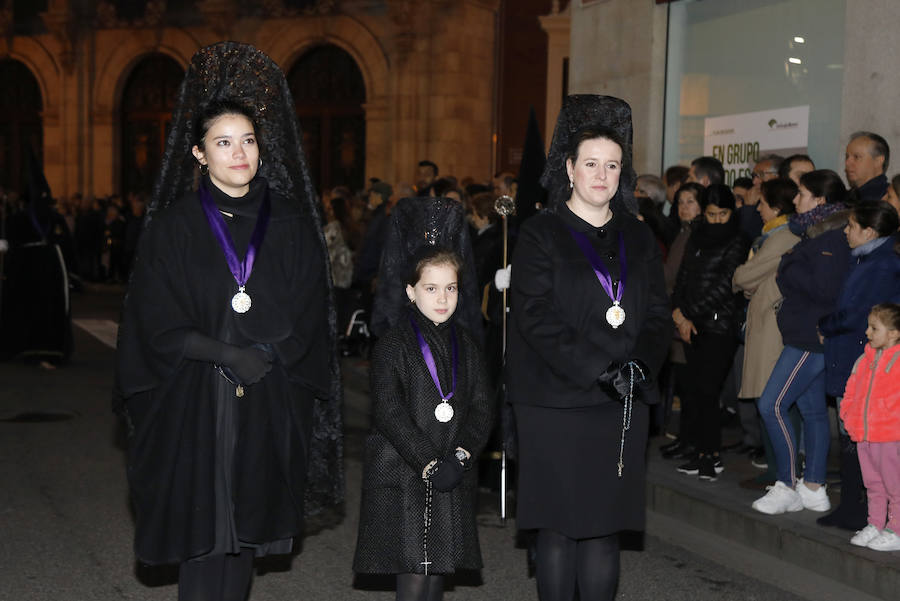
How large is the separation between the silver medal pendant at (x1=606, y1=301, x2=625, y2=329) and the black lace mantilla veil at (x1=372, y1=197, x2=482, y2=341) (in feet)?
3.85

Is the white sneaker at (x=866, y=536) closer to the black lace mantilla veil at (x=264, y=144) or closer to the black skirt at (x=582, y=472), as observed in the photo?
the black skirt at (x=582, y=472)

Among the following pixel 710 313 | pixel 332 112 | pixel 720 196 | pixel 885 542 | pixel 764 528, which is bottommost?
pixel 764 528

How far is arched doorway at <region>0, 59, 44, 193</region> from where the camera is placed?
3031 centimetres

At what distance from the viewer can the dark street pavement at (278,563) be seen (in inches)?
232

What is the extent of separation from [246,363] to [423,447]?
0.90 meters

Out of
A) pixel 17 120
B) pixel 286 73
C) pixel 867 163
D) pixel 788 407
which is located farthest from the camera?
pixel 17 120

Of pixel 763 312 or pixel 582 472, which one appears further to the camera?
pixel 763 312

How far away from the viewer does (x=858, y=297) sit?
21.7 ft

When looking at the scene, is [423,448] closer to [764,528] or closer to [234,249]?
[234,249]

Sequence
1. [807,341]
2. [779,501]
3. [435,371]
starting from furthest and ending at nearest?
[807,341] → [779,501] → [435,371]

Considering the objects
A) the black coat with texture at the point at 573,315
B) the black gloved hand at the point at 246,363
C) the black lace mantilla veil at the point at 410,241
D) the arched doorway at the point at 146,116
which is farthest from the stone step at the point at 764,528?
the arched doorway at the point at 146,116

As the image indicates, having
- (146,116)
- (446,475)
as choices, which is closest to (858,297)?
(446,475)

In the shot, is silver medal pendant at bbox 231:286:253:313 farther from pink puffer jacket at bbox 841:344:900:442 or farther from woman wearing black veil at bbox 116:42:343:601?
pink puffer jacket at bbox 841:344:900:442

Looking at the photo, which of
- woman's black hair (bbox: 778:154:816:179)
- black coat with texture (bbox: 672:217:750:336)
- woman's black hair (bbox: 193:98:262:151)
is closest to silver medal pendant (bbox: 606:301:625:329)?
woman's black hair (bbox: 193:98:262:151)
